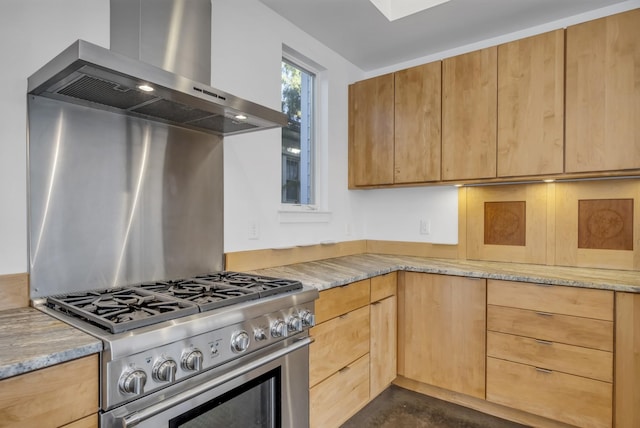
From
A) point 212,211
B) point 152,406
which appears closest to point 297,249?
point 212,211

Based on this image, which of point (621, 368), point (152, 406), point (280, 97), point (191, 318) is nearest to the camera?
point (152, 406)

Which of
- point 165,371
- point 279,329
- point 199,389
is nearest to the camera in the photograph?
point 165,371

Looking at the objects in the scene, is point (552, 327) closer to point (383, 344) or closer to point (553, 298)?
point (553, 298)

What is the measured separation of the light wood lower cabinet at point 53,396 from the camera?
0.81 meters

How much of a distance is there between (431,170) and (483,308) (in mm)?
1011

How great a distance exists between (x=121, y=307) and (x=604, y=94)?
8.60 ft

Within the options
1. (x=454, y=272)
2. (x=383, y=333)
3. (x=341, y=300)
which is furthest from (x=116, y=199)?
(x=454, y=272)

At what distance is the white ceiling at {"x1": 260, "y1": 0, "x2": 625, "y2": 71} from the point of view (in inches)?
86.7

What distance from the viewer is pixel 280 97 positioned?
235cm

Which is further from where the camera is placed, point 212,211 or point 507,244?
point 507,244

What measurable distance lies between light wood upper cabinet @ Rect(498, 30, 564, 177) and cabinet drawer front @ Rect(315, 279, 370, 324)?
1.22 meters

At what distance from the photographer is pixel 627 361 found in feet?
5.83

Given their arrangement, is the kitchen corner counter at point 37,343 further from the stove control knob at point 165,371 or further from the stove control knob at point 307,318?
the stove control knob at point 307,318

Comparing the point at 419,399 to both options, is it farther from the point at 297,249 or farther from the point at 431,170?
the point at 431,170
